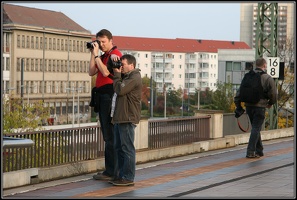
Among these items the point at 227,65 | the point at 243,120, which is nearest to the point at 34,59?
the point at 227,65

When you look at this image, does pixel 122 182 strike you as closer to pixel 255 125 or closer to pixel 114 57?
pixel 114 57

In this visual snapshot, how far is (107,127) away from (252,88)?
4.70 m

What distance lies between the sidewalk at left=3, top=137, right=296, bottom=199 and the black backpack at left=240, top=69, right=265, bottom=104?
107cm

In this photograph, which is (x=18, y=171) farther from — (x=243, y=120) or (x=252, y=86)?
(x=243, y=120)

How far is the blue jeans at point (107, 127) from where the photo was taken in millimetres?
12008

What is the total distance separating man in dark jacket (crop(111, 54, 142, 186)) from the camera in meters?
11.6

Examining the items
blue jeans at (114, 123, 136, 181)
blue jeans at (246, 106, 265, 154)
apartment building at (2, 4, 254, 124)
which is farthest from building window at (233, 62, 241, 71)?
blue jeans at (114, 123, 136, 181)

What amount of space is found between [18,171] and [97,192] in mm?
1360

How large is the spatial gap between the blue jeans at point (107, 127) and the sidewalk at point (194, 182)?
0.30 m

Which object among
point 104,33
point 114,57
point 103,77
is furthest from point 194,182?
point 104,33

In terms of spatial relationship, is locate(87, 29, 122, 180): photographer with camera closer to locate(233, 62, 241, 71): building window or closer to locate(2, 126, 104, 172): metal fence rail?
locate(2, 126, 104, 172): metal fence rail

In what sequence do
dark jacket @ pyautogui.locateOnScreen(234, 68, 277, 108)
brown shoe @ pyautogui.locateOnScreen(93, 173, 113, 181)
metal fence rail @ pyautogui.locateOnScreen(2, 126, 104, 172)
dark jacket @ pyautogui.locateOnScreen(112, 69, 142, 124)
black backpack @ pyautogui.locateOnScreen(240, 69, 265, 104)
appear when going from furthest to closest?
black backpack @ pyautogui.locateOnScreen(240, 69, 265, 104) → dark jacket @ pyautogui.locateOnScreen(234, 68, 277, 108) → metal fence rail @ pyautogui.locateOnScreen(2, 126, 104, 172) → brown shoe @ pyautogui.locateOnScreen(93, 173, 113, 181) → dark jacket @ pyautogui.locateOnScreen(112, 69, 142, 124)

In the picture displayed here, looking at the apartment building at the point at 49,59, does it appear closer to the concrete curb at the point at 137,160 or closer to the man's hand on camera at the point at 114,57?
the concrete curb at the point at 137,160

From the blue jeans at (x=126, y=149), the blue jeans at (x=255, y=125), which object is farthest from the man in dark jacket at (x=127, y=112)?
the blue jeans at (x=255, y=125)
